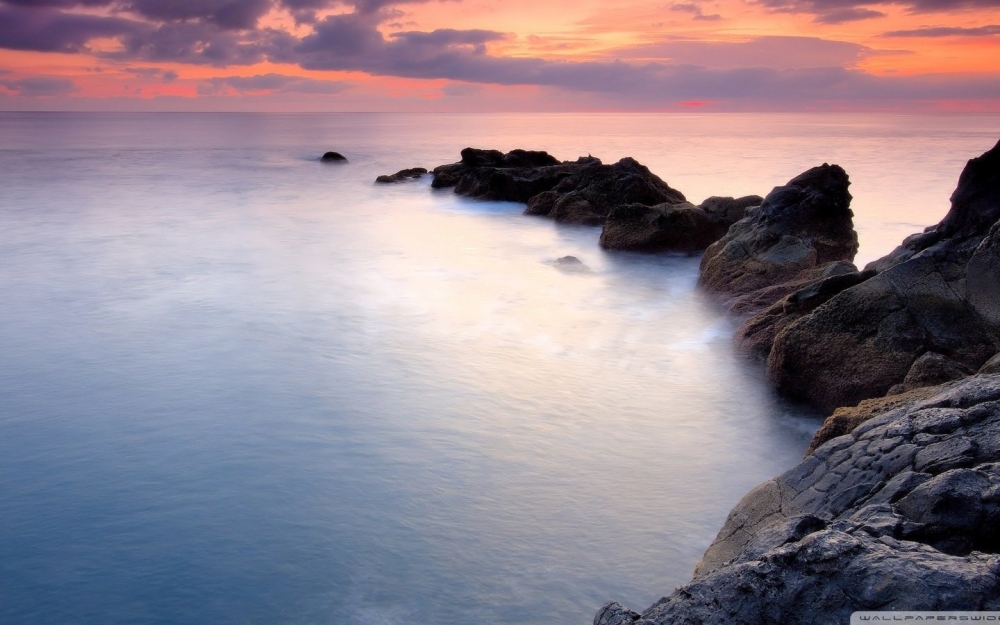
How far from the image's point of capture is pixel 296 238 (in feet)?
58.5

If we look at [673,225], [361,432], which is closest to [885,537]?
[361,432]

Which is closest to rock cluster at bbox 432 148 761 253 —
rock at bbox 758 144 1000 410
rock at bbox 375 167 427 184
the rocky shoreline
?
the rocky shoreline

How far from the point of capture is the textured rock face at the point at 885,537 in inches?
108

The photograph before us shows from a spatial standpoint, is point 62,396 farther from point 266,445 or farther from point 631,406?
point 631,406

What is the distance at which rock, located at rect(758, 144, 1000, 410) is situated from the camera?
20.1 ft

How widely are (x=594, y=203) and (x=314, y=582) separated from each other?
16.0 metres

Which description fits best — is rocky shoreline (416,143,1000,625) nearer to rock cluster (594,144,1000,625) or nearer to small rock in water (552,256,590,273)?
rock cluster (594,144,1000,625)

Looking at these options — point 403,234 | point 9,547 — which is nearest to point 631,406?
point 9,547

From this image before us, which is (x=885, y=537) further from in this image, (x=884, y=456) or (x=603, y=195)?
(x=603, y=195)

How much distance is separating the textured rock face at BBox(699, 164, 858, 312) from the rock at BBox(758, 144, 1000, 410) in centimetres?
331

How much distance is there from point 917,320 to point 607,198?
1357 cm

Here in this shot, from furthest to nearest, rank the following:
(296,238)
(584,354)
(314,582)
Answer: (296,238) < (584,354) < (314,582)

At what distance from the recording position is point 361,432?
23.6ft

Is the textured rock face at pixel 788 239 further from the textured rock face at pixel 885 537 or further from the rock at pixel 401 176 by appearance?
the rock at pixel 401 176
